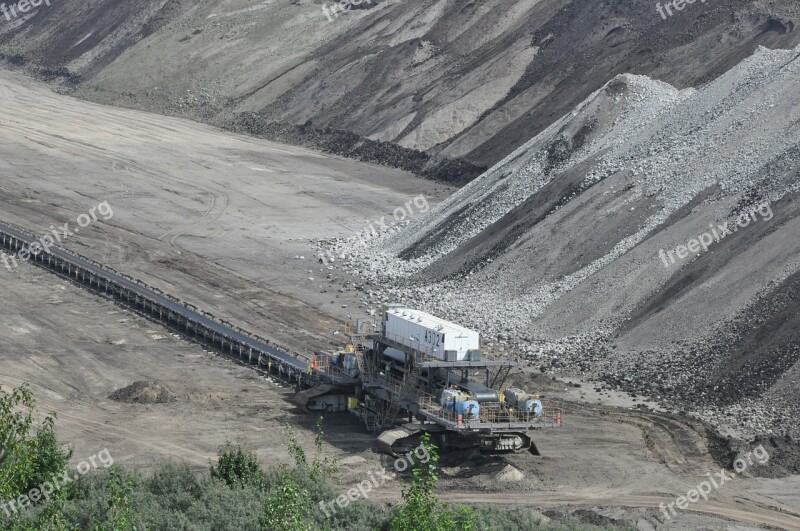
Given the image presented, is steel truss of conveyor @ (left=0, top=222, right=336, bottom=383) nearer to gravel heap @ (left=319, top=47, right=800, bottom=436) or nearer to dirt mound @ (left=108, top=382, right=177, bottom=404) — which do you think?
dirt mound @ (left=108, top=382, right=177, bottom=404)

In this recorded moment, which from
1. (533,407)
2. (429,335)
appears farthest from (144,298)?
(533,407)

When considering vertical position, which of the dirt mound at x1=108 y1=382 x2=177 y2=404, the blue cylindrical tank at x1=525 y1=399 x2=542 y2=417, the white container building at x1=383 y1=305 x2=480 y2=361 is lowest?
the dirt mound at x1=108 y1=382 x2=177 y2=404

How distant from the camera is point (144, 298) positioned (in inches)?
1957

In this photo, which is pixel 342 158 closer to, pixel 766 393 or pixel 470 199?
pixel 470 199

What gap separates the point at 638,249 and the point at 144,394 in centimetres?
1937

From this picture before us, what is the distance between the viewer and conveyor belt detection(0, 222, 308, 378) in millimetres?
43531

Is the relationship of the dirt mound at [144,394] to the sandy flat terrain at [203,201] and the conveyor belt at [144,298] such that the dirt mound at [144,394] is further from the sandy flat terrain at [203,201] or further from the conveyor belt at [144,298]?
the sandy flat terrain at [203,201]

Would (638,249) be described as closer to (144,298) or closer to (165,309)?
(165,309)

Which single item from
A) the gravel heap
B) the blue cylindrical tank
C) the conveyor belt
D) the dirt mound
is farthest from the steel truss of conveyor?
the blue cylindrical tank

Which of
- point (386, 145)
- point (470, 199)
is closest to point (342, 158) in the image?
point (386, 145)

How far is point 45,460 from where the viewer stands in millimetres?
26016

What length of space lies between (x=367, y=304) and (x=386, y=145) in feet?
118

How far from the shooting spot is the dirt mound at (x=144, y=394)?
127 feet

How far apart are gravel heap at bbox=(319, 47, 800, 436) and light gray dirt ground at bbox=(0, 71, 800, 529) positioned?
325 cm
